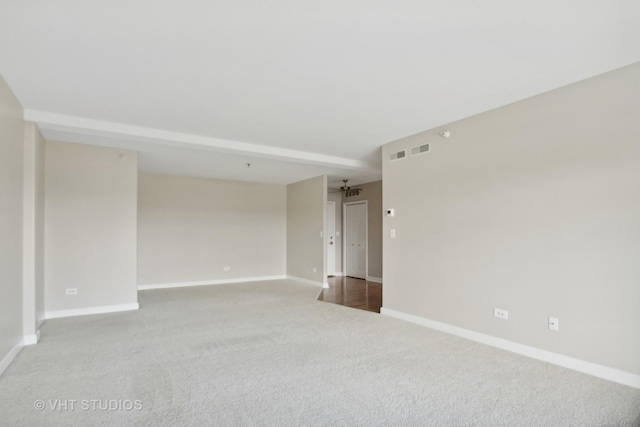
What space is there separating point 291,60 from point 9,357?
12.3 feet

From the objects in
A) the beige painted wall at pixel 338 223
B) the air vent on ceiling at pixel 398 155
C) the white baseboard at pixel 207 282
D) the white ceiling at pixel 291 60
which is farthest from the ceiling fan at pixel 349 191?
the white ceiling at pixel 291 60

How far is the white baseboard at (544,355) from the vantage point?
9.56 feet

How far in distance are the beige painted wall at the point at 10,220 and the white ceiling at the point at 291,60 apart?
26 cm

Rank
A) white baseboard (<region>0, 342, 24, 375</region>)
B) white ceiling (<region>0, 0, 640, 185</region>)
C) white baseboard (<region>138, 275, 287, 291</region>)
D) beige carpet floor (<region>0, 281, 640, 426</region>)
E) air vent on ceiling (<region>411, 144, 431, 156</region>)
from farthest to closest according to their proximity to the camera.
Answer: white baseboard (<region>138, 275, 287, 291</region>)
air vent on ceiling (<region>411, 144, 431, 156</region>)
white baseboard (<region>0, 342, 24, 375</region>)
beige carpet floor (<region>0, 281, 640, 426</region>)
white ceiling (<region>0, 0, 640, 185</region>)

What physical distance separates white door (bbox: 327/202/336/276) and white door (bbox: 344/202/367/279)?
1.09ft

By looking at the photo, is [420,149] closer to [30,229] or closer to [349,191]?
[30,229]

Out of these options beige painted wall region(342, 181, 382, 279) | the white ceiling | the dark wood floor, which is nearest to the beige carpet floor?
the dark wood floor

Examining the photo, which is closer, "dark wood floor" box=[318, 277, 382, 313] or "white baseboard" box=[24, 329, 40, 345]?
"white baseboard" box=[24, 329, 40, 345]

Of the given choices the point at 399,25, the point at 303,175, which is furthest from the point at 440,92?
the point at 303,175

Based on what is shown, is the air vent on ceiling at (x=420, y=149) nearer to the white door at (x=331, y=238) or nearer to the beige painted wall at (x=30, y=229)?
the beige painted wall at (x=30, y=229)

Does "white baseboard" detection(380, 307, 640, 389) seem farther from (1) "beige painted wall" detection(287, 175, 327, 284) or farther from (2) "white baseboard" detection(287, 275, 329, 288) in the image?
(1) "beige painted wall" detection(287, 175, 327, 284)

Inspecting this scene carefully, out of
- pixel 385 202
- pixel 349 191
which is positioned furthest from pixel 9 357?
pixel 349 191

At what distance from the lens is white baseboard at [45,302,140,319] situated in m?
5.08

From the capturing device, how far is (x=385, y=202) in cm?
539
